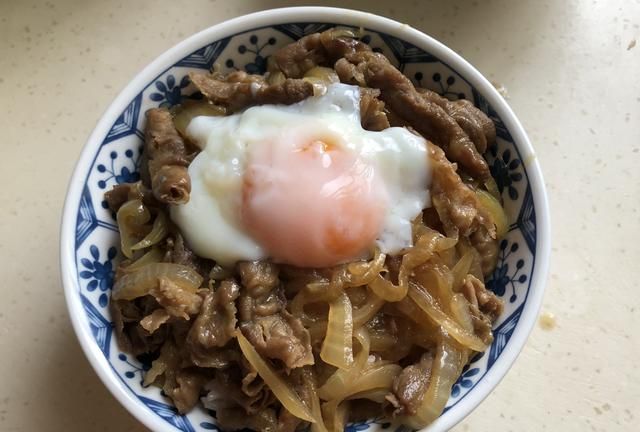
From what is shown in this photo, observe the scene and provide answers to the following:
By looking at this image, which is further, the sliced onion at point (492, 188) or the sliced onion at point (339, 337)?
the sliced onion at point (492, 188)

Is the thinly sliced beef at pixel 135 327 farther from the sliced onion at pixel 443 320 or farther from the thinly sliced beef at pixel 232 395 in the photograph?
the sliced onion at pixel 443 320

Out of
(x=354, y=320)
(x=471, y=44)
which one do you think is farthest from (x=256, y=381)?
(x=471, y=44)

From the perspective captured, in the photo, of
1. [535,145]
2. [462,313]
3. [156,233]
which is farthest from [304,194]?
[535,145]

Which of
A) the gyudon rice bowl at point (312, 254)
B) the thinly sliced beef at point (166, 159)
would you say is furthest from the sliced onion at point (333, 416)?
the thinly sliced beef at point (166, 159)

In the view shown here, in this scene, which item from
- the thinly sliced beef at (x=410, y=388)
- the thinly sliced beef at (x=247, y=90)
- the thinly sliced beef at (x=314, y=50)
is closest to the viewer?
the thinly sliced beef at (x=410, y=388)

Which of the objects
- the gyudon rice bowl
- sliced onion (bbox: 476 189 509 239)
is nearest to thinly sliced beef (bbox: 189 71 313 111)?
the gyudon rice bowl

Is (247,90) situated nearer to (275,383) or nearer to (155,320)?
(155,320)
